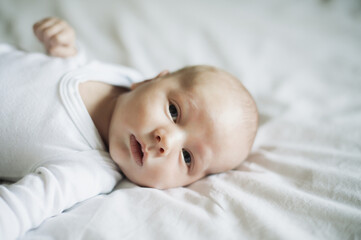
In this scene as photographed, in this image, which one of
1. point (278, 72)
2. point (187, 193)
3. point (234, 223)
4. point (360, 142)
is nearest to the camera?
point (234, 223)

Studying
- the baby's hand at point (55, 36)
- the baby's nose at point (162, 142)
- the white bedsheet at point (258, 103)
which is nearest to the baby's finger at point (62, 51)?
the baby's hand at point (55, 36)

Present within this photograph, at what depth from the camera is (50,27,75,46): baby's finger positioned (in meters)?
1.14

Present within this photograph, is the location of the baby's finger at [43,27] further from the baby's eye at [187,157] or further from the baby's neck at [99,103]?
the baby's eye at [187,157]

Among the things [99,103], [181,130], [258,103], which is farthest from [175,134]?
[258,103]

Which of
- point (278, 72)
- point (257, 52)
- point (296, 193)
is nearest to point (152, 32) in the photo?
point (257, 52)

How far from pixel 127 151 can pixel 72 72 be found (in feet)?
1.23

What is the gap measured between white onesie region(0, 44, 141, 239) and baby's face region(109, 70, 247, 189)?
88 millimetres

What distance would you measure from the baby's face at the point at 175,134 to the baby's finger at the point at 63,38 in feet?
1.30

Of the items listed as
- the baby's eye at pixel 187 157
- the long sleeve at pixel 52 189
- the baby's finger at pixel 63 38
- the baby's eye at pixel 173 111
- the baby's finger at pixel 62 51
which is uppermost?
the baby's finger at pixel 63 38

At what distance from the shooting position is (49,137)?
0.96 m

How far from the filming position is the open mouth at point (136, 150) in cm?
93

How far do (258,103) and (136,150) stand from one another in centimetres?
67

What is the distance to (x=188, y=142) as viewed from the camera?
94 cm

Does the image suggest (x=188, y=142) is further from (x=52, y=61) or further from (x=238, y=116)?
(x=52, y=61)
